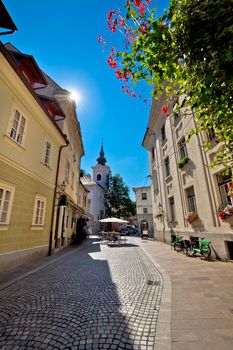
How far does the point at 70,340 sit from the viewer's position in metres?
2.64

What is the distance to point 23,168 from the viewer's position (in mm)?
7902

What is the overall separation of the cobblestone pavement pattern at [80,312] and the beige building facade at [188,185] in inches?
148

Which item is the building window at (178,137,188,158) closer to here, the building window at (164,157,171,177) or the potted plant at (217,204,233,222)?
the building window at (164,157,171,177)

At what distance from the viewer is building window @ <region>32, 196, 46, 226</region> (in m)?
9.06

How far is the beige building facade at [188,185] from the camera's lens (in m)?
8.42

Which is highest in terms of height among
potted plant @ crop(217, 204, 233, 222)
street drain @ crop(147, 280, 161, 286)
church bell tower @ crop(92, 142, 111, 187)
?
church bell tower @ crop(92, 142, 111, 187)

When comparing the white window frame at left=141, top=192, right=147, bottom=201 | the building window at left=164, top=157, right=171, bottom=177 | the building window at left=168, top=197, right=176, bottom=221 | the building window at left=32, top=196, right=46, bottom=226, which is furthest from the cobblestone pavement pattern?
the white window frame at left=141, top=192, right=147, bottom=201

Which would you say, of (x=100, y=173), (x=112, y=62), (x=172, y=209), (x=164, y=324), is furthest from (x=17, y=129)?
(x=100, y=173)

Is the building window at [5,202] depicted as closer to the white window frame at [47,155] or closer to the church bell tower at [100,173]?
the white window frame at [47,155]

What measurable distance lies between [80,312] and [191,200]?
32.5ft

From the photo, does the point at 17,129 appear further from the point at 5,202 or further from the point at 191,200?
the point at 191,200

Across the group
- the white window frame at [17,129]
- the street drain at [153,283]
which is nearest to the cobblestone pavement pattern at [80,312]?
the street drain at [153,283]

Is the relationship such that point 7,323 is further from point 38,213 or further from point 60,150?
point 60,150

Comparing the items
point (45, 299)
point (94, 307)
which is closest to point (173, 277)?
point (94, 307)
